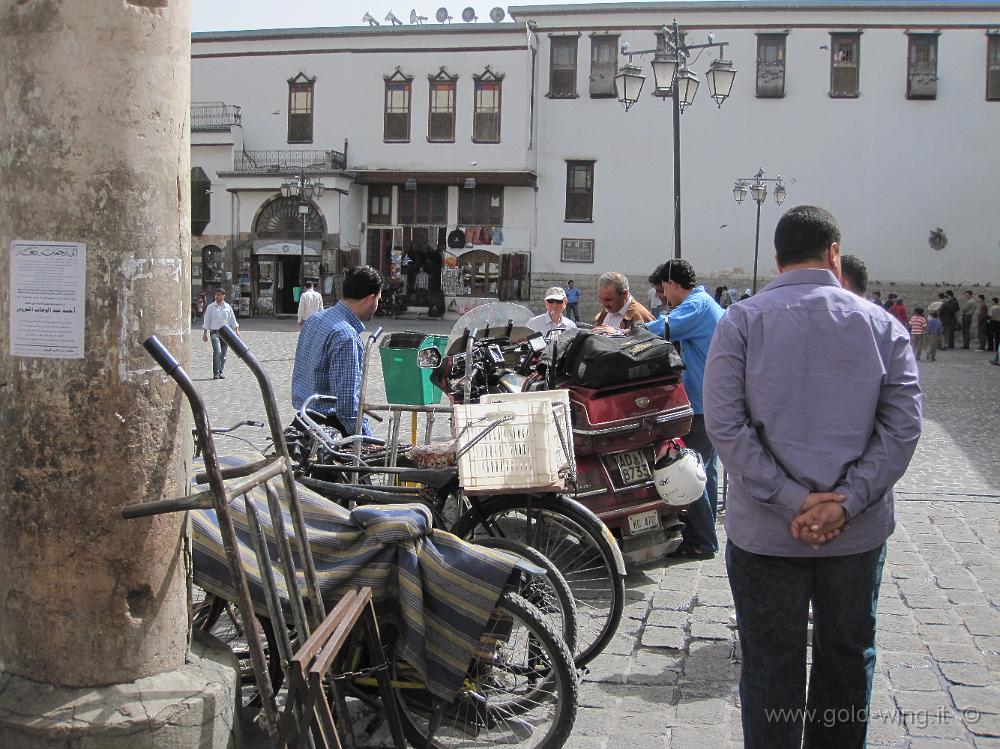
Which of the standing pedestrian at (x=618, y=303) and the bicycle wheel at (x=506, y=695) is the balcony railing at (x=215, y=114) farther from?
the bicycle wheel at (x=506, y=695)

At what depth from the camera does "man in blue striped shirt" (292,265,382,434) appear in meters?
5.82

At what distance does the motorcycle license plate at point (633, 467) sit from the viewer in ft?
20.2

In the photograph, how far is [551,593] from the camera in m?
4.37

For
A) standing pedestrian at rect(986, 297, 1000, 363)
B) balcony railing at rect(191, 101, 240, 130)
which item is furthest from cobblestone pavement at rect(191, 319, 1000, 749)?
balcony railing at rect(191, 101, 240, 130)

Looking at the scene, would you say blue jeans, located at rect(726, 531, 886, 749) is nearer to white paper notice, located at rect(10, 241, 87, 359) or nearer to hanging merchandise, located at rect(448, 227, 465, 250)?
white paper notice, located at rect(10, 241, 87, 359)

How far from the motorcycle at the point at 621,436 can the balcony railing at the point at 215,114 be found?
35867mm

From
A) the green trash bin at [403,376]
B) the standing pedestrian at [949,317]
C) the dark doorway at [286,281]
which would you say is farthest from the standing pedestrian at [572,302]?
the green trash bin at [403,376]

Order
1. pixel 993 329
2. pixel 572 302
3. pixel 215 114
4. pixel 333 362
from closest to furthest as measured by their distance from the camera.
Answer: pixel 333 362 → pixel 993 329 → pixel 572 302 → pixel 215 114

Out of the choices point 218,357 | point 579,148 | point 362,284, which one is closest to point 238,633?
point 362,284

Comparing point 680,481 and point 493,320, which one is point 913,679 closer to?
point 680,481

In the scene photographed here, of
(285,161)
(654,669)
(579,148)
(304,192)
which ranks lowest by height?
(654,669)

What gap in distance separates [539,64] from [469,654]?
37466 mm

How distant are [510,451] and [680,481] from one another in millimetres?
1548

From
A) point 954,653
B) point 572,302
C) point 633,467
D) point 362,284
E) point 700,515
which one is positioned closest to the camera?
point 954,653
